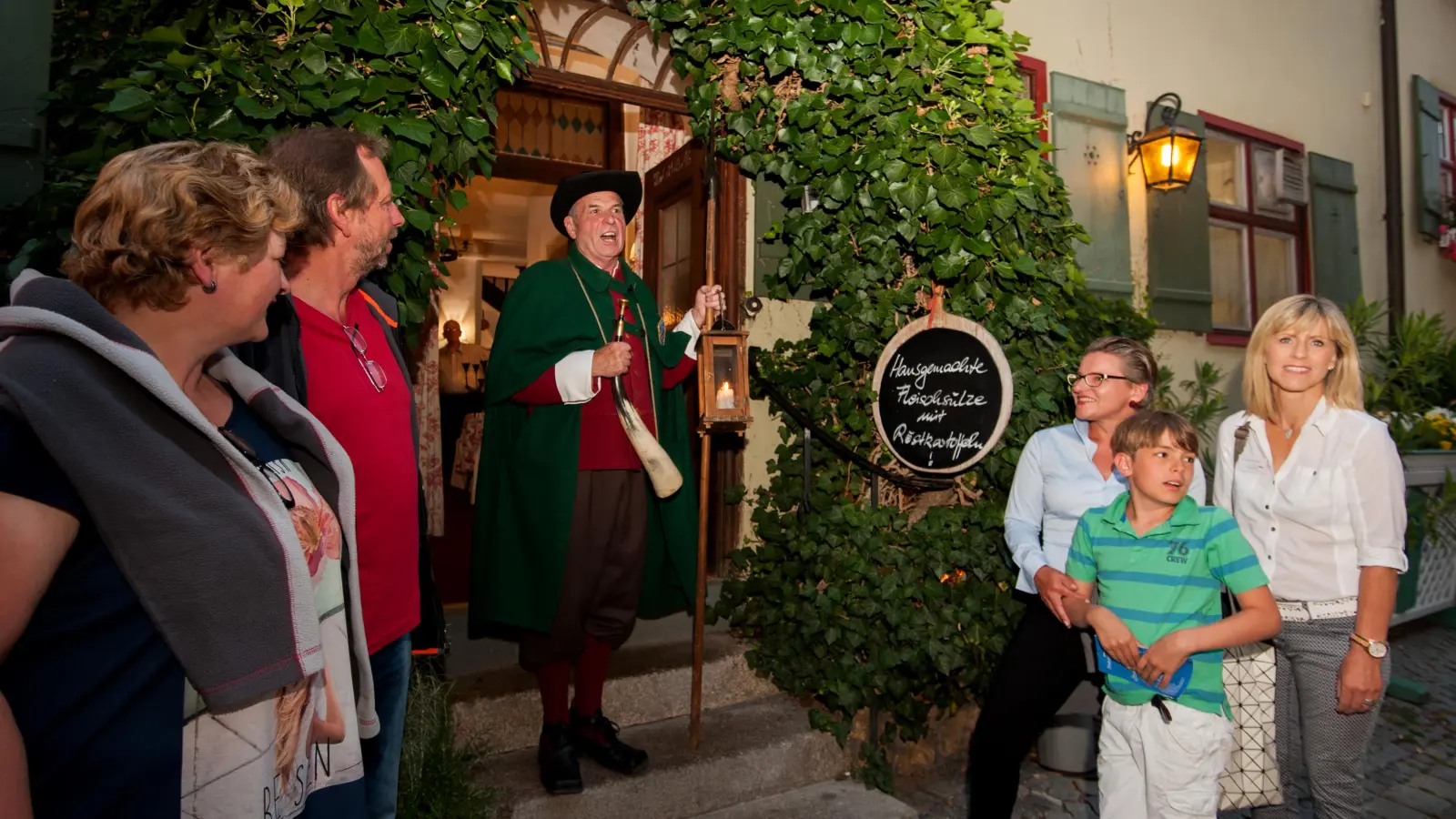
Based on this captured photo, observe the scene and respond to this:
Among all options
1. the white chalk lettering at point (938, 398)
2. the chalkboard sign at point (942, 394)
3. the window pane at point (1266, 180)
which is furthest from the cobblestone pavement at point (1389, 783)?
the window pane at point (1266, 180)

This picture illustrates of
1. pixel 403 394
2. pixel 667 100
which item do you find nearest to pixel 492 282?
pixel 667 100

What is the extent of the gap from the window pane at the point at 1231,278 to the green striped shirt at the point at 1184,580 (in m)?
5.80

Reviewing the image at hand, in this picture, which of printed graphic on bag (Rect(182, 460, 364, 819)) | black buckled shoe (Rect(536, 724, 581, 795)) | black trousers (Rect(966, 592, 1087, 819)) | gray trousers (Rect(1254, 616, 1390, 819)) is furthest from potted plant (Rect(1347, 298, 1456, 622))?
printed graphic on bag (Rect(182, 460, 364, 819))

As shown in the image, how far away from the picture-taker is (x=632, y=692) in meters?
3.47

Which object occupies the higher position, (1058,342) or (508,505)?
(1058,342)

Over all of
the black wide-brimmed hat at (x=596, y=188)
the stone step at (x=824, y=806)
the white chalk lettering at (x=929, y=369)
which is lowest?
the stone step at (x=824, y=806)

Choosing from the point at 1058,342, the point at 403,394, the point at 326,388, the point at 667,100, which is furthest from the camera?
the point at 667,100

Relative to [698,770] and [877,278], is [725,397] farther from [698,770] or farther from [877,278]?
[698,770]

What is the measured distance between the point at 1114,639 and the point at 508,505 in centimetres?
191

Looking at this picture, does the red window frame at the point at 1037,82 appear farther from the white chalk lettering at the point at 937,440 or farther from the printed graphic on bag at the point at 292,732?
the printed graphic on bag at the point at 292,732

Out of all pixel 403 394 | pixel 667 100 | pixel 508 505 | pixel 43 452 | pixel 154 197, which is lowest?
pixel 508 505

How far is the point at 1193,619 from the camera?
7.33 ft

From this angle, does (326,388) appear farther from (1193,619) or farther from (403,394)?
(1193,619)

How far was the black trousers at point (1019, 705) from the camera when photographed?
105 inches
